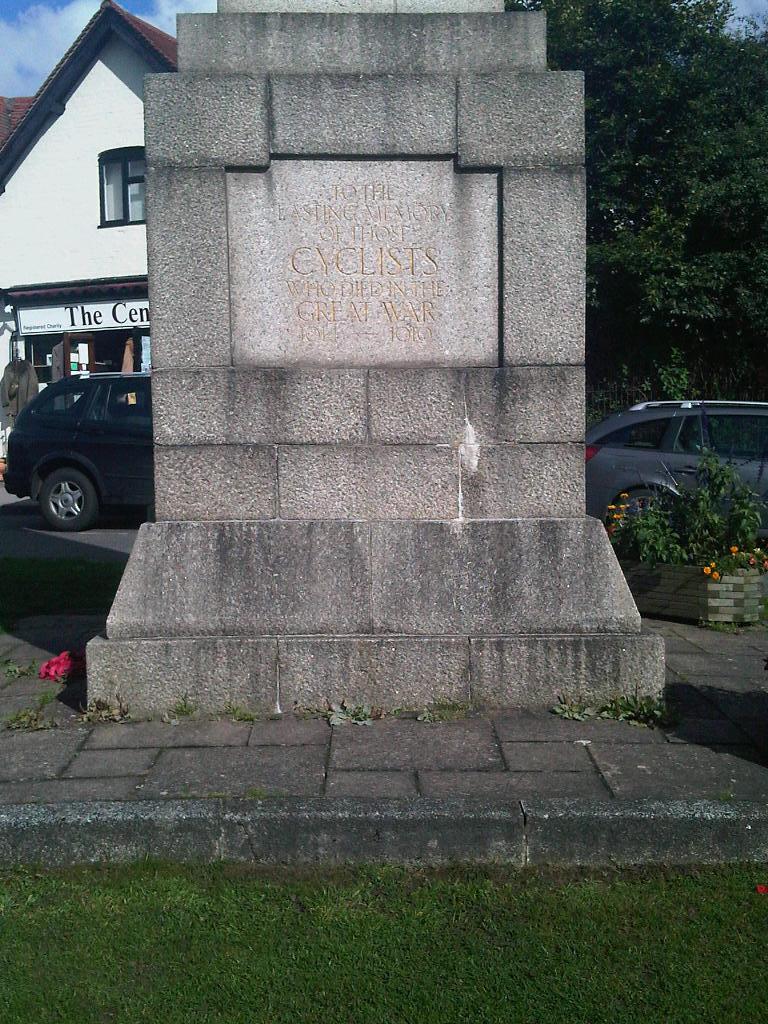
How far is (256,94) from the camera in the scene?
16.9 ft

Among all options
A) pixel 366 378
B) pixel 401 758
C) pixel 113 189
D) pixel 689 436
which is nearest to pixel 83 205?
pixel 113 189

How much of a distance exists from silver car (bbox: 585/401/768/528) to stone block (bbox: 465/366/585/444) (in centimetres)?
553

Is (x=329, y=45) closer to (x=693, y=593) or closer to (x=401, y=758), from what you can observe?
(x=401, y=758)

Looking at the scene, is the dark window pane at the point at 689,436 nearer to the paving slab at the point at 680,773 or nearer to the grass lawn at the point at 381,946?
the paving slab at the point at 680,773

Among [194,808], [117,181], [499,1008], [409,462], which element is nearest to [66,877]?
[194,808]

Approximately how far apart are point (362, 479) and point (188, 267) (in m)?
1.29

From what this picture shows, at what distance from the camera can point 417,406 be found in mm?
5246

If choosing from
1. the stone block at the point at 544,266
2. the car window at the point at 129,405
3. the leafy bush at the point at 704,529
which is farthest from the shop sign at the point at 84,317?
the stone block at the point at 544,266

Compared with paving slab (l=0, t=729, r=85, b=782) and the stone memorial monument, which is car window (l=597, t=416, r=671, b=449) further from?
paving slab (l=0, t=729, r=85, b=782)

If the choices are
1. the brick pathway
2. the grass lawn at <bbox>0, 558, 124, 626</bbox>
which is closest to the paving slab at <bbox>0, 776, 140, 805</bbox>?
the brick pathway

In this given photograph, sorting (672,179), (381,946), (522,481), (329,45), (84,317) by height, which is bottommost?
(381,946)

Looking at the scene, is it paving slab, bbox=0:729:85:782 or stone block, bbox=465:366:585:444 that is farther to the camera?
stone block, bbox=465:366:585:444

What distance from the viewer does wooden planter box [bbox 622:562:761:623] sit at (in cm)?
740

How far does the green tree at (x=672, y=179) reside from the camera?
1814cm
